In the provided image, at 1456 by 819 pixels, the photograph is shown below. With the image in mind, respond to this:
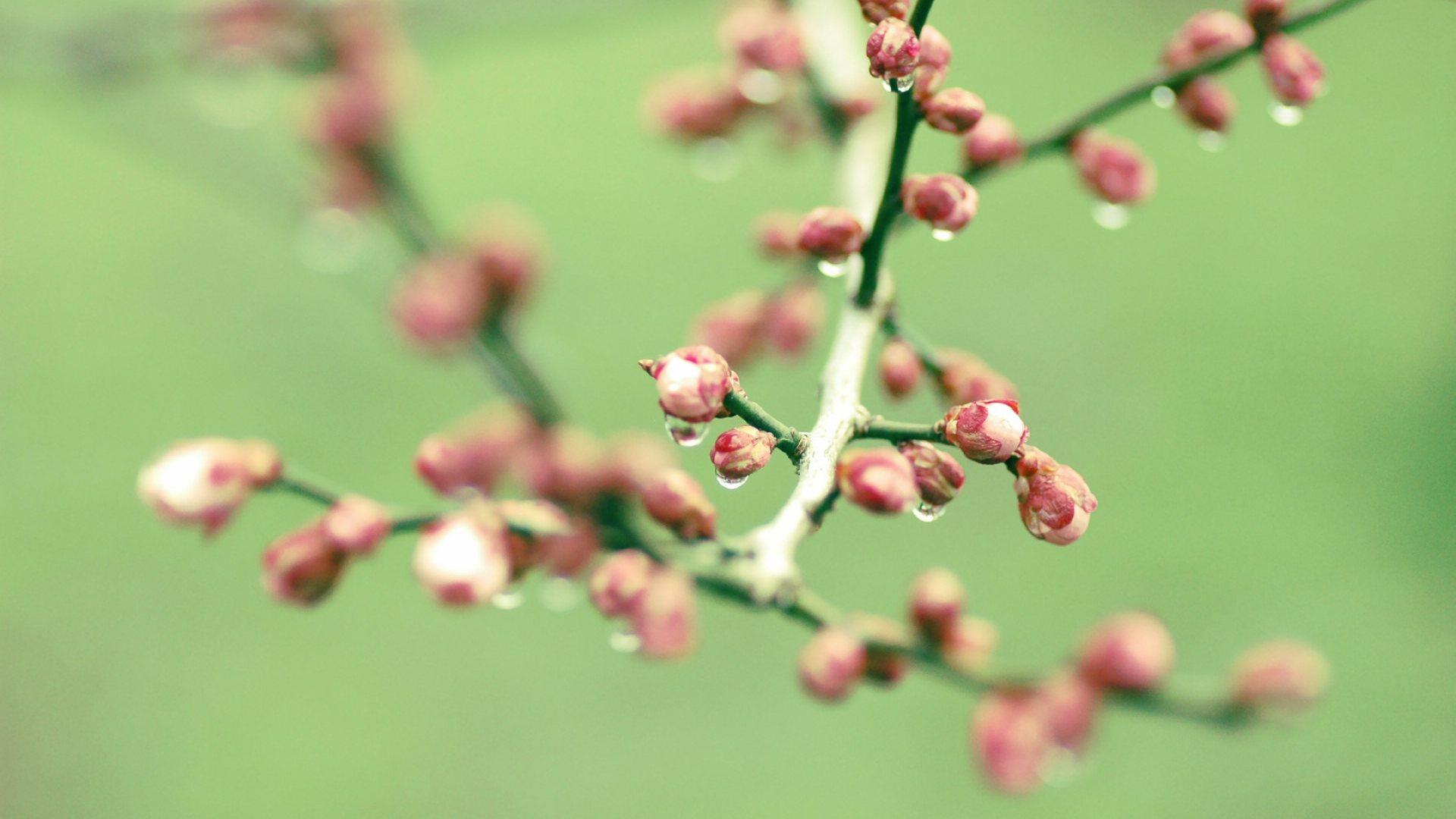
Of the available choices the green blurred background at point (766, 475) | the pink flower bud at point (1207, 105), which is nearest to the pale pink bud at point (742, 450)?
the pink flower bud at point (1207, 105)

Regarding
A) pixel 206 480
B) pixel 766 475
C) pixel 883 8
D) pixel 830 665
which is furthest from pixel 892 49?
pixel 766 475

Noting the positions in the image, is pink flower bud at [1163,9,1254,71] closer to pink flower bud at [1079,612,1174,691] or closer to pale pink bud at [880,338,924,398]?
pale pink bud at [880,338,924,398]

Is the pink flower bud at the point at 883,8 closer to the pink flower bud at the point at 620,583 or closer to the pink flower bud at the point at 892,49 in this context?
the pink flower bud at the point at 892,49

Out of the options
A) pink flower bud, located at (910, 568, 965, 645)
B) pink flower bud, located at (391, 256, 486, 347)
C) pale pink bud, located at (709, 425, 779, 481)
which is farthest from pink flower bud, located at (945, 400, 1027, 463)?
pink flower bud, located at (391, 256, 486, 347)

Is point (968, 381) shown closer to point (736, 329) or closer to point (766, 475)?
point (736, 329)

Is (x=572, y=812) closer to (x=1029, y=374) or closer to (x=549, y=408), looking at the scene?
(x=1029, y=374)

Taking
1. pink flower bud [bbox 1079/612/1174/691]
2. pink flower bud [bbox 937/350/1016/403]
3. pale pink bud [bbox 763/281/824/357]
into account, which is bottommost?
pink flower bud [bbox 1079/612/1174/691]

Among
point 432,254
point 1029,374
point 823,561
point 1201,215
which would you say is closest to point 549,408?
point 432,254
